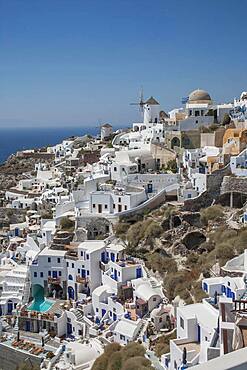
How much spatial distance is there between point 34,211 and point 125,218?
6.48 m

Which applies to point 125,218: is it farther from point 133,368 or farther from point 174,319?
point 133,368

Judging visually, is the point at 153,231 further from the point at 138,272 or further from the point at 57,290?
the point at 57,290

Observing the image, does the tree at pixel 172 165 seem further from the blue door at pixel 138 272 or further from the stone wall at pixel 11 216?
the stone wall at pixel 11 216

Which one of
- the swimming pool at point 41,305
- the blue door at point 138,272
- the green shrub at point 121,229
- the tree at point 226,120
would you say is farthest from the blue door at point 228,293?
the tree at point 226,120

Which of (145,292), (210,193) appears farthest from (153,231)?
(145,292)

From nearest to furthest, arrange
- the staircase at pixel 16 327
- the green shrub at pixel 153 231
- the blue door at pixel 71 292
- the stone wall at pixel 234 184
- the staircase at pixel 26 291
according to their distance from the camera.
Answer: the staircase at pixel 16 327, the green shrub at pixel 153 231, the blue door at pixel 71 292, the staircase at pixel 26 291, the stone wall at pixel 234 184

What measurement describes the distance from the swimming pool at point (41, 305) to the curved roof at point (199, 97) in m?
15.2

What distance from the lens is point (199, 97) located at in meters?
26.7

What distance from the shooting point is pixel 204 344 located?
9.02 m

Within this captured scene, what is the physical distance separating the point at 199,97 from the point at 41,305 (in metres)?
15.9

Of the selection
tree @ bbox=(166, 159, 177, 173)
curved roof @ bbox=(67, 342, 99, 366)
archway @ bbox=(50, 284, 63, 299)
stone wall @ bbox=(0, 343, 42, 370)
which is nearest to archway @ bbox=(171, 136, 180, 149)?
tree @ bbox=(166, 159, 177, 173)

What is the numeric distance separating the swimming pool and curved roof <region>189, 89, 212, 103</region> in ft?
49.9

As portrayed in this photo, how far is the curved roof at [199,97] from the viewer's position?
87.2 feet

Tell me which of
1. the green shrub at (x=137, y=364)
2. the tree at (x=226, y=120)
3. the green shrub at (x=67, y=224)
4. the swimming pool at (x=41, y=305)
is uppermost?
the tree at (x=226, y=120)
